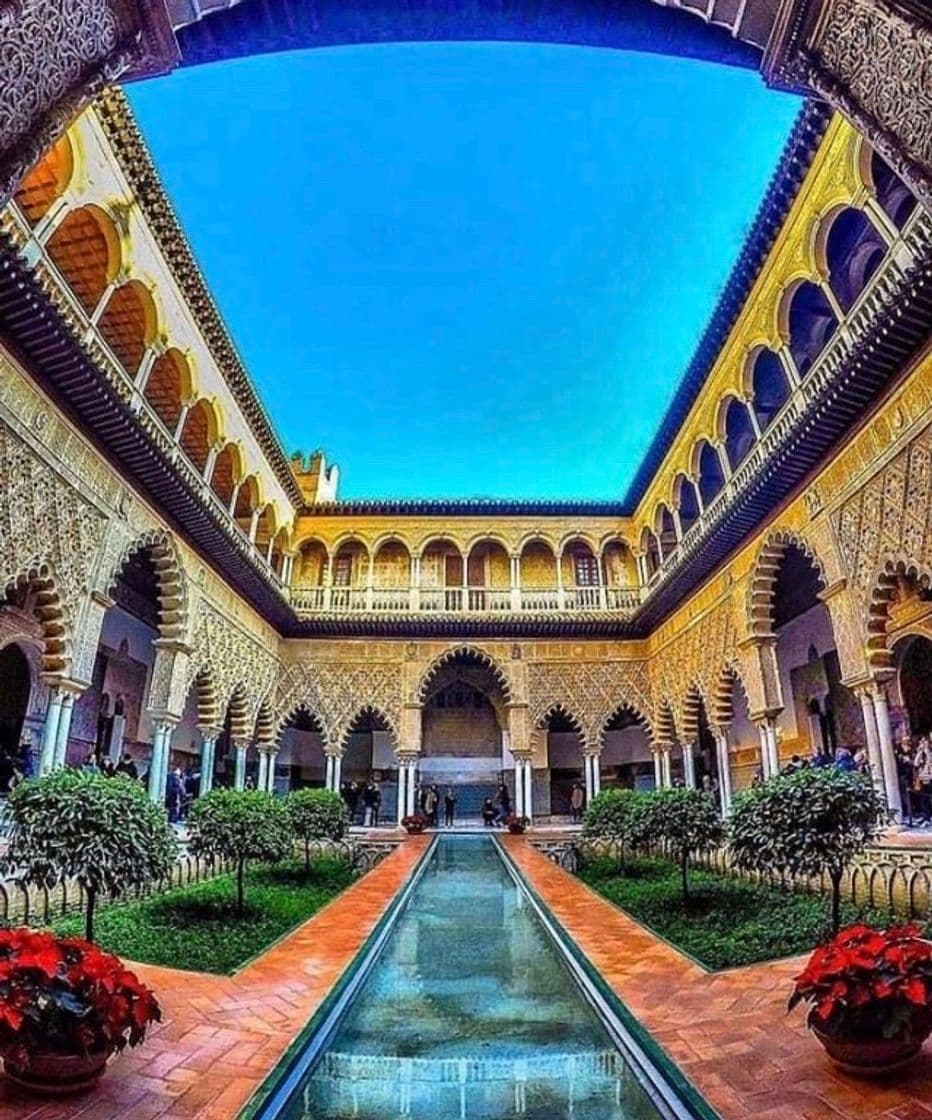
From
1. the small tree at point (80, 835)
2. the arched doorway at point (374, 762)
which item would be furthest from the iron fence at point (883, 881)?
the arched doorway at point (374, 762)

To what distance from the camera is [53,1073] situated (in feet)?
7.87

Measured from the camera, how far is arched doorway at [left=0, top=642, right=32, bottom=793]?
12.2 meters

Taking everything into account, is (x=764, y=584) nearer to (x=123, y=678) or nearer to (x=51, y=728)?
(x=51, y=728)

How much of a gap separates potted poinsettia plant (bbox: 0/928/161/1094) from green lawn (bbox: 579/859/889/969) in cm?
341

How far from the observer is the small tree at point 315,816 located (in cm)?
1016

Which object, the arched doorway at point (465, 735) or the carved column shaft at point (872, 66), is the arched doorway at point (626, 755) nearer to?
the arched doorway at point (465, 735)

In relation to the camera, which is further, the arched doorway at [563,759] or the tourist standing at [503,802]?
the arched doorway at [563,759]

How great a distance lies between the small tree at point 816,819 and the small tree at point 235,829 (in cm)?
452

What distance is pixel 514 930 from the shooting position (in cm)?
566

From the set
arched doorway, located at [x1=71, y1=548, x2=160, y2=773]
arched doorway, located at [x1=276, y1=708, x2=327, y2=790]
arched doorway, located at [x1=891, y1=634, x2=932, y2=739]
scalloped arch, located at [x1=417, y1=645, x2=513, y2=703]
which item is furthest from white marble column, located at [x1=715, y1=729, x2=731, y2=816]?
arched doorway, located at [x1=71, y1=548, x2=160, y2=773]

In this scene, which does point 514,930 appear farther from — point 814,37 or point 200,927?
point 814,37

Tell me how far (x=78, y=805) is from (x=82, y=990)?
2536mm

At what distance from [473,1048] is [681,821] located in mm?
5066

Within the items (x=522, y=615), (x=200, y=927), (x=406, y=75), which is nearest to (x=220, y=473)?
(x=522, y=615)
